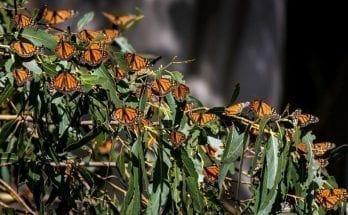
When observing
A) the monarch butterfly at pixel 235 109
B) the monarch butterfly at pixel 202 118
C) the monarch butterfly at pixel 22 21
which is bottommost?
the monarch butterfly at pixel 202 118

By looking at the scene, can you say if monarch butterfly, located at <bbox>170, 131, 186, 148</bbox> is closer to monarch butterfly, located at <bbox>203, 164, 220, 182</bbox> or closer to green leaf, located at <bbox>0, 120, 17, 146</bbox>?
monarch butterfly, located at <bbox>203, 164, 220, 182</bbox>

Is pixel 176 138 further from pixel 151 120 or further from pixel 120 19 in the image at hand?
pixel 120 19

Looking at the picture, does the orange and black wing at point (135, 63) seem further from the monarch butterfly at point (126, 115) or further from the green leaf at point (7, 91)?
the green leaf at point (7, 91)

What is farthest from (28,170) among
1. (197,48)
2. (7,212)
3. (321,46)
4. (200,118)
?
(321,46)

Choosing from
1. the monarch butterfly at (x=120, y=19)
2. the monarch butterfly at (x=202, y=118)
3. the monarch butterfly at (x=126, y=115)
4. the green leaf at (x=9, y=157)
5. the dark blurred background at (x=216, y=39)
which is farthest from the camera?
the dark blurred background at (x=216, y=39)

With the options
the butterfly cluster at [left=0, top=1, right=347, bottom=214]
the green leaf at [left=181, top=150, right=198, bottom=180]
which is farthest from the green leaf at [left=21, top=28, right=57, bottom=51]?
the green leaf at [left=181, top=150, right=198, bottom=180]

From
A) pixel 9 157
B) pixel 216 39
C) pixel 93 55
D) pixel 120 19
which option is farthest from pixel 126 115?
pixel 216 39

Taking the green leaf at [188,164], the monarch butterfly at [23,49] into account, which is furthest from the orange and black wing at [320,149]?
the monarch butterfly at [23,49]
